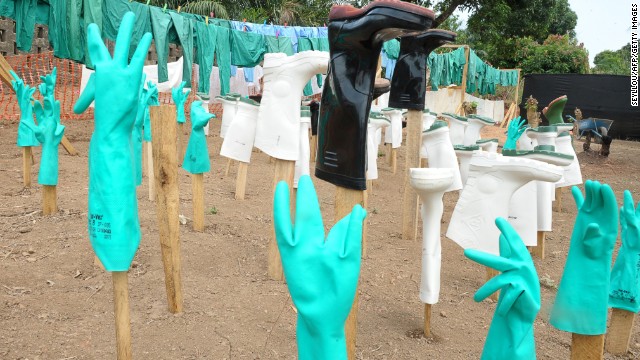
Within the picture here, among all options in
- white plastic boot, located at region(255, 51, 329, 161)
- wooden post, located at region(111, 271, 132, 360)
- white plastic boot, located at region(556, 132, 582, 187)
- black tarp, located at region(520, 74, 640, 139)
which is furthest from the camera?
black tarp, located at region(520, 74, 640, 139)

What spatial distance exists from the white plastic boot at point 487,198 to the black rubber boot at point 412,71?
Result: 4.36 ft

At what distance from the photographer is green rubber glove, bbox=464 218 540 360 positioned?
1.54m

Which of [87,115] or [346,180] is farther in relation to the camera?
[87,115]

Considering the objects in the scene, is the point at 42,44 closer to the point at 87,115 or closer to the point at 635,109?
the point at 87,115

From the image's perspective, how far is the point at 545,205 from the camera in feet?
14.0

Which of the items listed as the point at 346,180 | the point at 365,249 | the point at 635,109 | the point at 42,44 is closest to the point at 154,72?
the point at 42,44

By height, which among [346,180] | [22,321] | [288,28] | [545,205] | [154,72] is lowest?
[22,321]

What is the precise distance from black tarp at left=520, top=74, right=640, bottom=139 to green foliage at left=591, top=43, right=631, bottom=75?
12.8 meters

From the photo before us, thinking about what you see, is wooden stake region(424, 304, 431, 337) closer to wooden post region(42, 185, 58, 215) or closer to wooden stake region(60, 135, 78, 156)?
wooden post region(42, 185, 58, 215)

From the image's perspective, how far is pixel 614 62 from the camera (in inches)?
1227

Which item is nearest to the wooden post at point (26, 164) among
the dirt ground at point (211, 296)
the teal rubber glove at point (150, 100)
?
the dirt ground at point (211, 296)

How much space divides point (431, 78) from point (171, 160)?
11.6 metres

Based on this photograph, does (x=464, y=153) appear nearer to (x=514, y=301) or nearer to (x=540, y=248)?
(x=540, y=248)

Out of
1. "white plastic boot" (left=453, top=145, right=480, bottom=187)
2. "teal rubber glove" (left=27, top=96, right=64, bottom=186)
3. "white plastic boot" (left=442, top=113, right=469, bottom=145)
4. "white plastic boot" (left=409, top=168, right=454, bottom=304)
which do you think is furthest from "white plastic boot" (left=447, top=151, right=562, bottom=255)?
"white plastic boot" (left=442, top=113, right=469, bottom=145)
